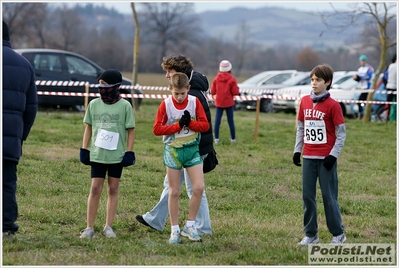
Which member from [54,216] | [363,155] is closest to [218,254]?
[54,216]

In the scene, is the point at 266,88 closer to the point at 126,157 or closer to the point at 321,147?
the point at 321,147

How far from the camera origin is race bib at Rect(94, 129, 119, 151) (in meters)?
6.78

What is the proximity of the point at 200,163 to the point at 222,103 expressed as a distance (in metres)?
8.52

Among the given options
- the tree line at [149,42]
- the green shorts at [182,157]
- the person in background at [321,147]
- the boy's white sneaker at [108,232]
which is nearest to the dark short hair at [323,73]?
the person in background at [321,147]

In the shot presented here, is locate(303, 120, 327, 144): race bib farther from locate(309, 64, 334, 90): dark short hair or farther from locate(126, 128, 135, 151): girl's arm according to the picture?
locate(126, 128, 135, 151): girl's arm

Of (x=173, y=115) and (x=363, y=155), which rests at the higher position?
(x=173, y=115)

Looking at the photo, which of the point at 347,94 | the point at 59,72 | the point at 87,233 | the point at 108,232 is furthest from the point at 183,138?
the point at 347,94

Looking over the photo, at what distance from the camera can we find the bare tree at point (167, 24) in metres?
74.9

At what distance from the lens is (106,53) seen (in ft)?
216

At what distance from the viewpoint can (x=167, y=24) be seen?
77.0 metres

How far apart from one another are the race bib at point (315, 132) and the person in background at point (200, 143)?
89 centimetres

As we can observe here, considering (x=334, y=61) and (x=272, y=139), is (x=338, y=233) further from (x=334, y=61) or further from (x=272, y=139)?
(x=334, y=61)

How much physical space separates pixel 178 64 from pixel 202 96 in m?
0.40

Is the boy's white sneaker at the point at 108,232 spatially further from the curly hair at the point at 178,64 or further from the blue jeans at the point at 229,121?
the blue jeans at the point at 229,121
